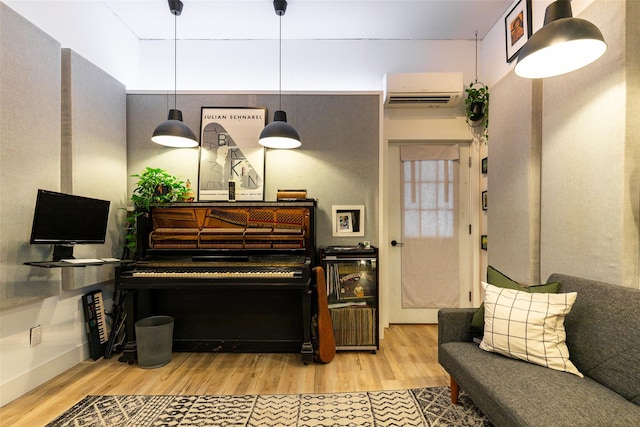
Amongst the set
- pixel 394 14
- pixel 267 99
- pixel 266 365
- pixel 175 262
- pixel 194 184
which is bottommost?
pixel 266 365

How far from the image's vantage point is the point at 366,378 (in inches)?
106

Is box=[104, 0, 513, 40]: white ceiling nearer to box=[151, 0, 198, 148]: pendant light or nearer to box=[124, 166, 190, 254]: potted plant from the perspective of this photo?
box=[151, 0, 198, 148]: pendant light

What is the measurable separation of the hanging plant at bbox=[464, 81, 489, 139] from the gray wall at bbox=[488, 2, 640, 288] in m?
0.68

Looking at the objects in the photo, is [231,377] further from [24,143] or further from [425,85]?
[425,85]

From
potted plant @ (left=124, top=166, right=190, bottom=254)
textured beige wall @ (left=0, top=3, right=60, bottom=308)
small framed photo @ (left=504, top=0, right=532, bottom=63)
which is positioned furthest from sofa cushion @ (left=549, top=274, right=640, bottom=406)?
textured beige wall @ (left=0, top=3, right=60, bottom=308)

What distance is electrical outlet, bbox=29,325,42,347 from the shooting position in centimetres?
249

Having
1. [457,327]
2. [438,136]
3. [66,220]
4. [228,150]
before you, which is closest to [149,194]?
[66,220]

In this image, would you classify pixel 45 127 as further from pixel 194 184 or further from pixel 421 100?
pixel 421 100

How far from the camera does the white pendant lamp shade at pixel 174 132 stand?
9.66ft

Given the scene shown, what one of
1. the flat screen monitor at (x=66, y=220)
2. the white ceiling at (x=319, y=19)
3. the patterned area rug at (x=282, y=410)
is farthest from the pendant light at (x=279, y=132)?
the patterned area rug at (x=282, y=410)

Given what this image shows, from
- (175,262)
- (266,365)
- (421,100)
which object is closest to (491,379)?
(266,365)

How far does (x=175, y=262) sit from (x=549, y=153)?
10.3 ft

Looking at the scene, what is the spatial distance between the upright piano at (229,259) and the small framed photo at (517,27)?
2.39 meters

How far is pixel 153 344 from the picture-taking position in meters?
2.89
